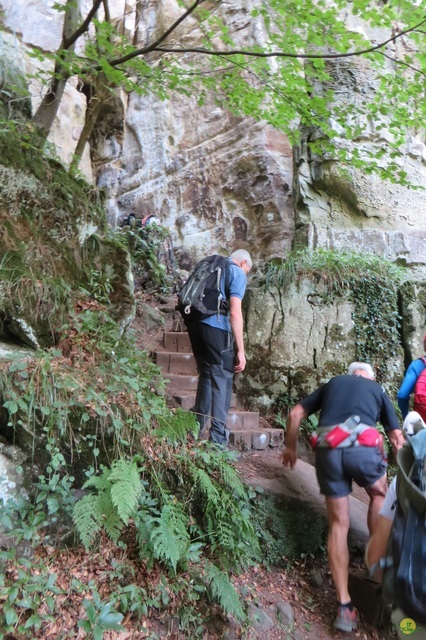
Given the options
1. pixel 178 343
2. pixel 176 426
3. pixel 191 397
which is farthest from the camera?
pixel 178 343

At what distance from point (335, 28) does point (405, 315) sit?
3983mm

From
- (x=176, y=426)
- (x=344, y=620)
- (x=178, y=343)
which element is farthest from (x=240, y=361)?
(x=178, y=343)

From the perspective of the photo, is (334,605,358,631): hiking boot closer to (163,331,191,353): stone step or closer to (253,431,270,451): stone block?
(253,431,270,451): stone block

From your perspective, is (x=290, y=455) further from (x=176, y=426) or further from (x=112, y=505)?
(x=112, y=505)

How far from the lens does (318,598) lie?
11.6 ft

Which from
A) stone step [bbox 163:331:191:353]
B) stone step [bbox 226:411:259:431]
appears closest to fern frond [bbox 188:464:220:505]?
stone step [bbox 226:411:259:431]

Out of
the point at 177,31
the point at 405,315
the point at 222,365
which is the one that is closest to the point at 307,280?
the point at 405,315

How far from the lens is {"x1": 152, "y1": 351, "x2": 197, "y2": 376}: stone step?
6289 millimetres

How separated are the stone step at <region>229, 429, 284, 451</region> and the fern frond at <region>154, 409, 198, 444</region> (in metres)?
1.56

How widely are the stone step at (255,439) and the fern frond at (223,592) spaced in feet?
6.54

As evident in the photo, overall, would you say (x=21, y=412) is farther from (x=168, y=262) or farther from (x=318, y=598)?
(x=168, y=262)

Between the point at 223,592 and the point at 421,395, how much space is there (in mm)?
2447

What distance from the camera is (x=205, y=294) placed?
425 cm

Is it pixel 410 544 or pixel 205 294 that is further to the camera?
pixel 205 294
